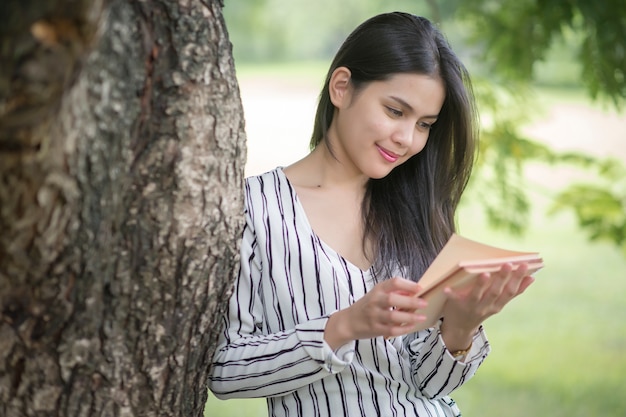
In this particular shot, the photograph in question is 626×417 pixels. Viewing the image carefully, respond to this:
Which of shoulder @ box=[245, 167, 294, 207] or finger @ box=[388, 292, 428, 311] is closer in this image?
finger @ box=[388, 292, 428, 311]

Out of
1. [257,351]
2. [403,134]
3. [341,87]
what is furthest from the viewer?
[341,87]

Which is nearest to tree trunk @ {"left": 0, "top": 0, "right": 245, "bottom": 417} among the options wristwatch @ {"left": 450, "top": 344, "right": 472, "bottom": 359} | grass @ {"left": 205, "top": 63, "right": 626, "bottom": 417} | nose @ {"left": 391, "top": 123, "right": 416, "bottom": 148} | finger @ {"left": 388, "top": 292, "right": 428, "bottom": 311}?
finger @ {"left": 388, "top": 292, "right": 428, "bottom": 311}

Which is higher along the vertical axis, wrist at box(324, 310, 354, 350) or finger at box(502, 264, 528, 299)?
finger at box(502, 264, 528, 299)

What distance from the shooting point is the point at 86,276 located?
56.7 inches

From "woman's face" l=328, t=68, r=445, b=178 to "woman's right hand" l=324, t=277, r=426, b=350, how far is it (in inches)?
17.2

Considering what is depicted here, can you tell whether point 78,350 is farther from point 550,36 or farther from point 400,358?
point 550,36

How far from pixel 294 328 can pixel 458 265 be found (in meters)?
0.41

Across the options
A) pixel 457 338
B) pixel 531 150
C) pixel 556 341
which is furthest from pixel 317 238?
pixel 556 341

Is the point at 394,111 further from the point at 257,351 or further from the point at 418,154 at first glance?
the point at 257,351

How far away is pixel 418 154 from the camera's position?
7.18 ft

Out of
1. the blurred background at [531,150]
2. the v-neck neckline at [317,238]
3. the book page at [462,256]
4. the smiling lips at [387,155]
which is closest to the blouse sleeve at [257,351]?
the v-neck neckline at [317,238]

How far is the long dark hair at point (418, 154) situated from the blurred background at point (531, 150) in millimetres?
1381

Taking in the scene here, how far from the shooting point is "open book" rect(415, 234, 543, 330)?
158 cm

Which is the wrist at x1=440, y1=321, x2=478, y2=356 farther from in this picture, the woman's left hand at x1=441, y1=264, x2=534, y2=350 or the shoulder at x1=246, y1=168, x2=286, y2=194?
the shoulder at x1=246, y1=168, x2=286, y2=194
